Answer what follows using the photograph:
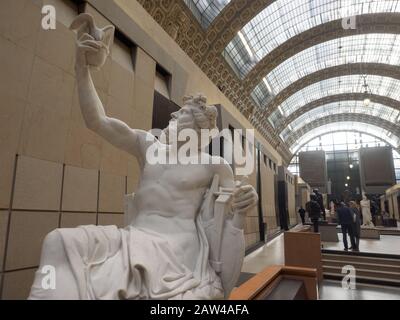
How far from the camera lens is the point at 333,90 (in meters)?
32.2

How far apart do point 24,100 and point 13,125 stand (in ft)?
1.22

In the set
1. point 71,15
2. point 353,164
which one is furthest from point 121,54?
point 353,164

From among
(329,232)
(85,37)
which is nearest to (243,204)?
(85,37)

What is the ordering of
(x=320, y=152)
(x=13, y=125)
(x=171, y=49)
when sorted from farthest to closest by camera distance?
(x=320, y=152) < (x=171, y=49) < (x=13, y=125)

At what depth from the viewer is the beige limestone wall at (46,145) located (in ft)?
11.1

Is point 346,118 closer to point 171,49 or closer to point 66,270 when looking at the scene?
point 171,49

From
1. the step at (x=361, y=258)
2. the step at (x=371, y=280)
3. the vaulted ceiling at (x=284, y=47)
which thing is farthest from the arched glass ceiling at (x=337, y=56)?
the step at (x=371, y=280)

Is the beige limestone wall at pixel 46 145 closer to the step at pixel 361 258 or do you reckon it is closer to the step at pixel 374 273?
the step at pixel 374 273

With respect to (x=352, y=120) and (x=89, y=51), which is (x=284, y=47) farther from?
(x=352, y=120)

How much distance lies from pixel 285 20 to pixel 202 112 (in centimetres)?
1881

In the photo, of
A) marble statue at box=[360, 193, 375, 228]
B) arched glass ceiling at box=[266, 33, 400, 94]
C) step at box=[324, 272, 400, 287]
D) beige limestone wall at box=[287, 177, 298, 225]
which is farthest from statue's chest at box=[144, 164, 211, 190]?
beige limestone wall at box=[287, 177, 298, 225]

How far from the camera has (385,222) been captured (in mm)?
23375

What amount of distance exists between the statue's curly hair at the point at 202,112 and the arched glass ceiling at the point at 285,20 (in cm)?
1492

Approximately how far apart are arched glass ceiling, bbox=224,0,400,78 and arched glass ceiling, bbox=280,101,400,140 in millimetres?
18221
